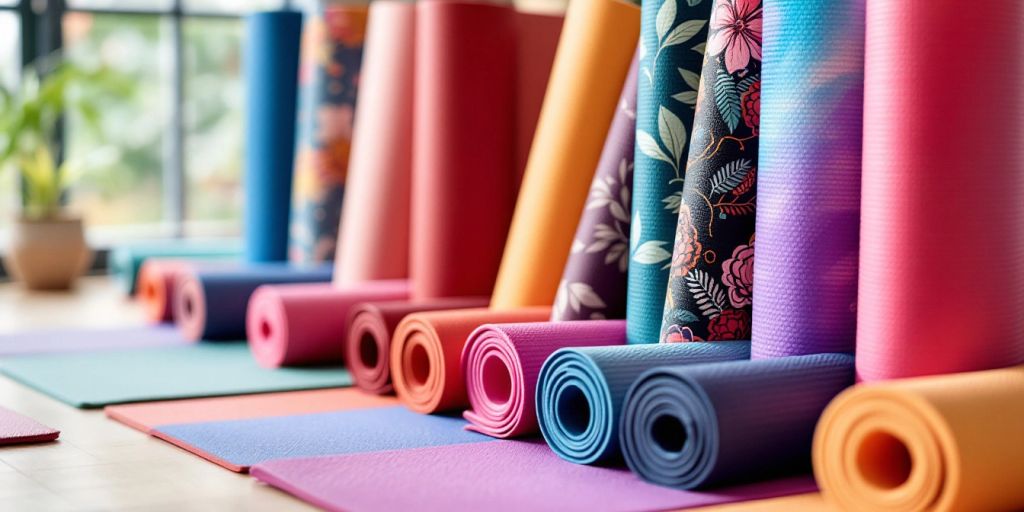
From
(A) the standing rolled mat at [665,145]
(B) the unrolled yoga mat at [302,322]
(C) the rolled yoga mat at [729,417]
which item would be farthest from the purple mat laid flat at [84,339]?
(C) the rolled yoga mat at [729,417]

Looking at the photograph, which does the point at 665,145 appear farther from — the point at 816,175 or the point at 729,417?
the point at 729,417

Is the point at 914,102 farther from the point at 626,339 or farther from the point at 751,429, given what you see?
the point at 626,339

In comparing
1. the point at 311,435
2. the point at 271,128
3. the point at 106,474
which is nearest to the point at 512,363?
the point at 311,435

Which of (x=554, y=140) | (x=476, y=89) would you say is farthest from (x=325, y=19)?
(x=554, y=140)

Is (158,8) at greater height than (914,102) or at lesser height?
greater

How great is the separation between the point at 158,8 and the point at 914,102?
538cm

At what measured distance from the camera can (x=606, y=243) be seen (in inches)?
111

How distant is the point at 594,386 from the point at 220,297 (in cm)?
199

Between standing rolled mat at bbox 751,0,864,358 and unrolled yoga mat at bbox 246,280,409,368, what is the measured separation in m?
1.45

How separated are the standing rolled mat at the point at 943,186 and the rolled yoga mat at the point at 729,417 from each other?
135mm

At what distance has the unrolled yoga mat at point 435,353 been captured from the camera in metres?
2.75

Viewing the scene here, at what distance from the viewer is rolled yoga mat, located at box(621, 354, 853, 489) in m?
2.02

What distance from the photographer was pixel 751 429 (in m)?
2.04

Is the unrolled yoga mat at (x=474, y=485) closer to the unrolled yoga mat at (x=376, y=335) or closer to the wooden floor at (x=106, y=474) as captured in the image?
the wooden floor at (x=106, y=474)
